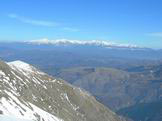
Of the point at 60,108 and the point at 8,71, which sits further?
the point at 60,108

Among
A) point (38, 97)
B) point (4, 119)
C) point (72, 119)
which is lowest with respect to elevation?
point (72, 119)

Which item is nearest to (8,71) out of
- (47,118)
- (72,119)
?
(72,119)

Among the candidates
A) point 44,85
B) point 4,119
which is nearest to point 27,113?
point 4,119

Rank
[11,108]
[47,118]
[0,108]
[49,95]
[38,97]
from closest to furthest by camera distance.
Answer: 1. [0,108]
2. [11,108]
3. [47,118]
4. [38,97]
5. [49,95]

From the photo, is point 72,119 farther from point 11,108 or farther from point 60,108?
point 11,108

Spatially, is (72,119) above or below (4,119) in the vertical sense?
below

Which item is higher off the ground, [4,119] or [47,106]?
[4,119]

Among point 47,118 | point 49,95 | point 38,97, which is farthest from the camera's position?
point 49,95

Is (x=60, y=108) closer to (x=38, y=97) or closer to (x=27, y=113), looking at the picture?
(x=38, y=97)

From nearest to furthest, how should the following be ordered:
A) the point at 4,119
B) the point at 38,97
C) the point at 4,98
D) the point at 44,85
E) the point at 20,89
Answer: the point at 4,119 < the point at 4,98 < the point at 20,89 < the point at 38,97 < the point at 44,85
